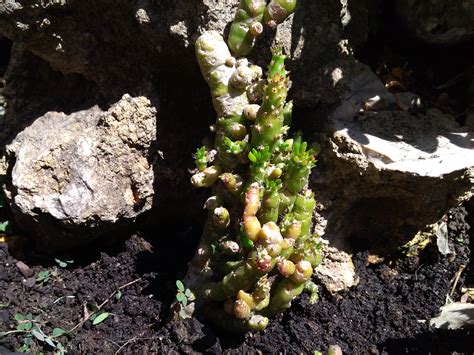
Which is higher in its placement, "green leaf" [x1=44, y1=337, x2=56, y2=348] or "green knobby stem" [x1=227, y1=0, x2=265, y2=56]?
"green knobby stem" [x1=227, y1=0, x2=265, y2=56]

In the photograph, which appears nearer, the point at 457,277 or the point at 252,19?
the point at 252,19

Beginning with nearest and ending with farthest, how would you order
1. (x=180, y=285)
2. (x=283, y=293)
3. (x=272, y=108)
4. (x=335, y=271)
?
(x=272, y=108), (x=283, y=293), (x=180, y=285), (x=335, y=271)

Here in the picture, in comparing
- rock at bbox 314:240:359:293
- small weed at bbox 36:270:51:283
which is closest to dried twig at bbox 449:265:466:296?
rock at bbox 314:240:359:293

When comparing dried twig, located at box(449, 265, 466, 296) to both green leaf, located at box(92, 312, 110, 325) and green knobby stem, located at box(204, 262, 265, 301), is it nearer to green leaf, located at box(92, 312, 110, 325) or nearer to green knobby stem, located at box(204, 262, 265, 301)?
green knobby stem, located at box(204, 262, 265, 301)

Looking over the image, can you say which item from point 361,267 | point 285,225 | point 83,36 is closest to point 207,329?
point 285,225

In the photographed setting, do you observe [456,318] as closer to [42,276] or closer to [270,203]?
[270,203]

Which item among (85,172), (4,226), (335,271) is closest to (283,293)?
(335,271)

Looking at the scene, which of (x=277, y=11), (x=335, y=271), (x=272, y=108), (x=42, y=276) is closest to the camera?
(x=272, y=108)
